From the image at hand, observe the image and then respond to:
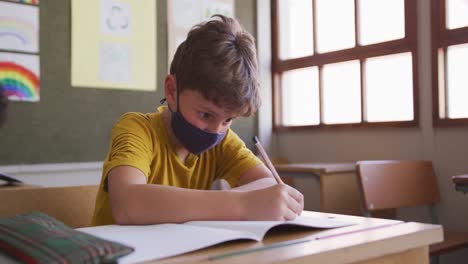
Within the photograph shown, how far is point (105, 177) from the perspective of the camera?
1.05m

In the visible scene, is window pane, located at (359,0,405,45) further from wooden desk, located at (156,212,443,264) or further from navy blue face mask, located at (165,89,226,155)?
wooden desk, located at (156,212,443,264)

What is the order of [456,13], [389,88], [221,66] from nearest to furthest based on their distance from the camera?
[221,66] < [456,13] < [389,88]

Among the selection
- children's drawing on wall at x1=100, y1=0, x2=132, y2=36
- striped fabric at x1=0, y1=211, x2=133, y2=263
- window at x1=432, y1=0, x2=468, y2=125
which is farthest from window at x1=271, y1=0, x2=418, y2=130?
striped fabric at x1=0, y1=211, x2=133, y2=263

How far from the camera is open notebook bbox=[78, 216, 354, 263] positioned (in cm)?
61

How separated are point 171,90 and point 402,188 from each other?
163 centimetres

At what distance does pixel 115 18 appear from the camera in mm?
3225

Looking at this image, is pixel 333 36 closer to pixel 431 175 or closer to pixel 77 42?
pixel 431 175

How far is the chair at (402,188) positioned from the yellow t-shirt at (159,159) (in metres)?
1.08

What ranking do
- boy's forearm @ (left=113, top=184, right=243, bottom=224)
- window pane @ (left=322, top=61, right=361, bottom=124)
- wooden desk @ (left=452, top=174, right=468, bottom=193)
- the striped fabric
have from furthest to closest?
window pane @ (left=322, top=61, right=361, bottom=124), wooden desk @ (left=452, top=174, right=468, bottom=193), boy's forearm @ (left=113, top=184, right=243, bottom=224), the striped fabric

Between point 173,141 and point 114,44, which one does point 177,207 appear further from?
point 114,44

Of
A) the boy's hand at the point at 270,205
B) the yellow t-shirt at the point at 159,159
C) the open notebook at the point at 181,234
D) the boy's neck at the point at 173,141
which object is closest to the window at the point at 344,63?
the yellow t-shirt at the point at 159,159

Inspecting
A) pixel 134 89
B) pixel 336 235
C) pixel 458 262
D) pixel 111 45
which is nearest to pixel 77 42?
pixel 111 45

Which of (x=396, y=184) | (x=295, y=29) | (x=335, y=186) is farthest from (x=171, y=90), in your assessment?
(x=295, y=29)

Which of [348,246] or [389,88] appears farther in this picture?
[389,88]
